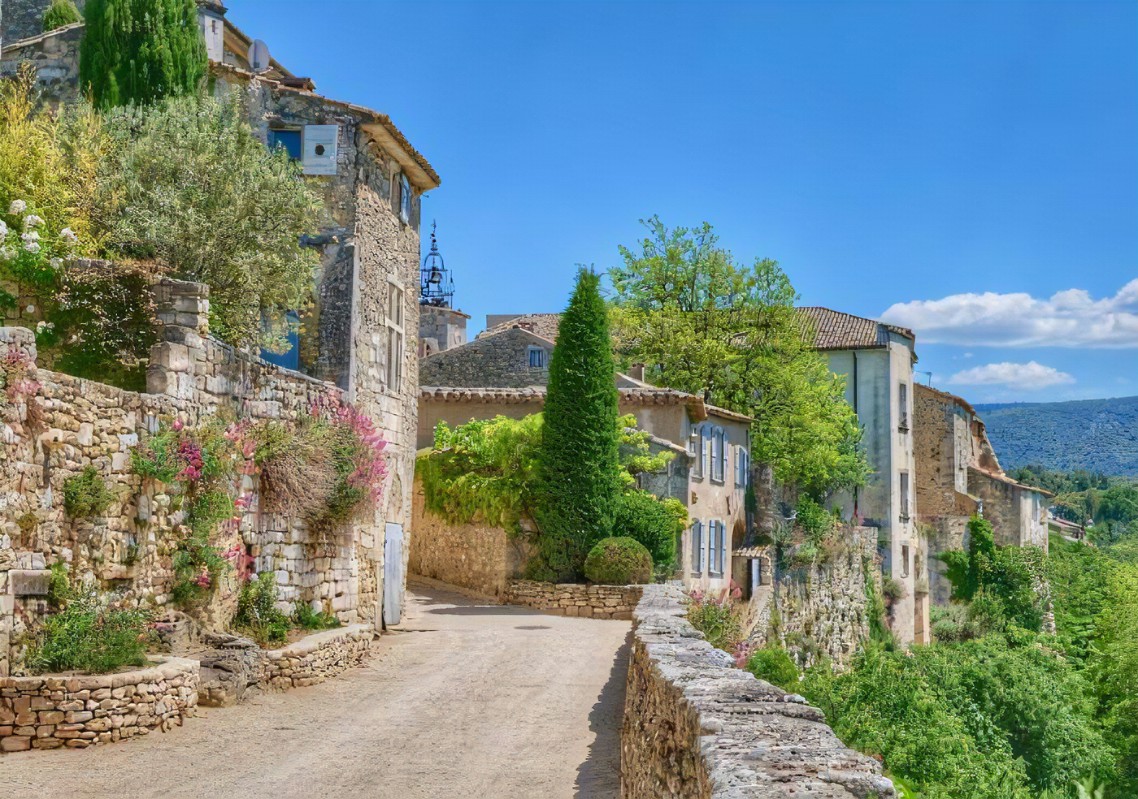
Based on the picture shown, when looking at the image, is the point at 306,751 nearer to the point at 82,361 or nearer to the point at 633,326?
the point at 82,361

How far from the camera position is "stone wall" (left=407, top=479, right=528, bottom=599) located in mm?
27875

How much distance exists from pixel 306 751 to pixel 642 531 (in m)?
17.4

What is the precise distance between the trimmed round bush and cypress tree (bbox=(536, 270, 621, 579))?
0.78m

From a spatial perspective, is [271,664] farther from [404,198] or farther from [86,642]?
[404,198]

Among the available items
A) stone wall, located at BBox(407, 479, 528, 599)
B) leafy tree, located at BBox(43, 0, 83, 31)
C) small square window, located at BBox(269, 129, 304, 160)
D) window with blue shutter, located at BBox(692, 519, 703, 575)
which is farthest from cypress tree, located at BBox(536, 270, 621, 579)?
leafy tree, located at BBox(43, 0, 83, 31)

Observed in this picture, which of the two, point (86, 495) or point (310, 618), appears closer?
point (86, 495)

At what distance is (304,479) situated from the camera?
15859 mm

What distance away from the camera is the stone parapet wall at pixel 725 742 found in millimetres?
4488

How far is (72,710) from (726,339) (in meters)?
30.5

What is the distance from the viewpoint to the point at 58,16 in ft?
76.3

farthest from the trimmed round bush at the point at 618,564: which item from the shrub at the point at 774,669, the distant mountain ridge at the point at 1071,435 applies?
the distant mountain ridge at the point at 1071,435

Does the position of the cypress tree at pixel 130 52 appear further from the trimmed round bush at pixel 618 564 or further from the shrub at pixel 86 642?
the trimmed round bush at pixel 618 564

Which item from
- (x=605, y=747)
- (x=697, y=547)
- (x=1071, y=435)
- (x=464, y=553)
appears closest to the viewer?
(x=605, y=747)

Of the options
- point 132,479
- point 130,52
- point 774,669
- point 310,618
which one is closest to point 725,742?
point 132,479
